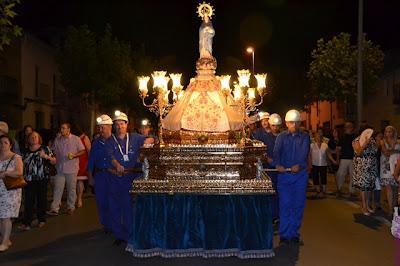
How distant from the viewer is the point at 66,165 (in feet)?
42.2

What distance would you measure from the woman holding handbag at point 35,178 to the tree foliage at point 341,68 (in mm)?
19787

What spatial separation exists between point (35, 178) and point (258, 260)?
4915 millimetres

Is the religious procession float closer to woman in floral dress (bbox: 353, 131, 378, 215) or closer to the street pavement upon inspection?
the street pavement

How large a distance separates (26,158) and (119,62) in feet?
71.7

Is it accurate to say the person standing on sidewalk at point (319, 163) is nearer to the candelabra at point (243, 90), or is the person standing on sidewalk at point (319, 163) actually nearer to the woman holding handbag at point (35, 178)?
the candelabra at point (243, 90)

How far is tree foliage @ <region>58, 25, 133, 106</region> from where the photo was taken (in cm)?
3141

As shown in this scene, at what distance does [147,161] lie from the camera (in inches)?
331

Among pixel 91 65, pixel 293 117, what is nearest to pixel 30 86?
pixel 91 65

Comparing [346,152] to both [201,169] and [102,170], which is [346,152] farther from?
[201,169]

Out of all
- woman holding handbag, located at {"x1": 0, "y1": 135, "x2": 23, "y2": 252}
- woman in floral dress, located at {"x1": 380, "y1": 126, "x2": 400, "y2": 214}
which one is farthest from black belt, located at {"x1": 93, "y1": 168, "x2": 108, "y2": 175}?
woman in floral dress, located at {"x1": 380, "y1": 126, "x2": 400, "y2": 214}

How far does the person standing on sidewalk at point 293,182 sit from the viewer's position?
9414 millimetres

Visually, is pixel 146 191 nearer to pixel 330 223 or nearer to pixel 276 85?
pixel 330 223

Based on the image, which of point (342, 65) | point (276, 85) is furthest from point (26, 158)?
point (276, 85)

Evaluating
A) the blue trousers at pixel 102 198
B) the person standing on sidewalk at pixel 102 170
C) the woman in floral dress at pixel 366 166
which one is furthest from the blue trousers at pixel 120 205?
the woman in floral dress at pixel 366 166
